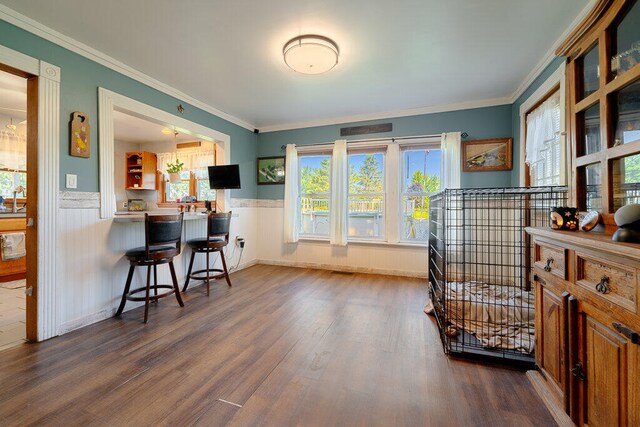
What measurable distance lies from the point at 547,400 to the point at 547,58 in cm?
285

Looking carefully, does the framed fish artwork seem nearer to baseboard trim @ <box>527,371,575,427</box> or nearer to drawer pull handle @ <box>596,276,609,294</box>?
drawer pull handle @ <box>596,276,609,294</box>

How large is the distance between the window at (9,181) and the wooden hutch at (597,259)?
6847 millimetres

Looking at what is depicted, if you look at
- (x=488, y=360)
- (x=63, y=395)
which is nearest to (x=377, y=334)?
(x=488, y=360)

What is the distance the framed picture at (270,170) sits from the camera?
182 inches

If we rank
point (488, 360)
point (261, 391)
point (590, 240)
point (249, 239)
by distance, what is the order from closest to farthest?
point (590, 240) < point (261, 391) < point (488, 360) < point (249, 239)

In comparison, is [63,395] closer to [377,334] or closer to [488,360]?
[377,334]

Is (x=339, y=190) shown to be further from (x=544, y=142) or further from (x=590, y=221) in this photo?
(x=590, y=221)

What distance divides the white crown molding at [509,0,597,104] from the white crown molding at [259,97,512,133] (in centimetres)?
27

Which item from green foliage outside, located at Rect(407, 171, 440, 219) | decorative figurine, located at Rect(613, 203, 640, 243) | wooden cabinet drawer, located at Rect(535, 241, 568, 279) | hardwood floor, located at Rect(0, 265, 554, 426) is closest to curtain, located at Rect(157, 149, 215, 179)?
hardwood floor, located at Rect(0, 265, 554, 426)

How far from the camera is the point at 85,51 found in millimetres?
2316

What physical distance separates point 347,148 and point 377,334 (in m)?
2.95

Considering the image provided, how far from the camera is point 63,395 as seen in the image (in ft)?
4.74

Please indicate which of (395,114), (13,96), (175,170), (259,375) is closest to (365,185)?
(395,114)

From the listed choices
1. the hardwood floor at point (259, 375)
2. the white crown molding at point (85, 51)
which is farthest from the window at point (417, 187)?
the white crown molding at point (85, 51)
